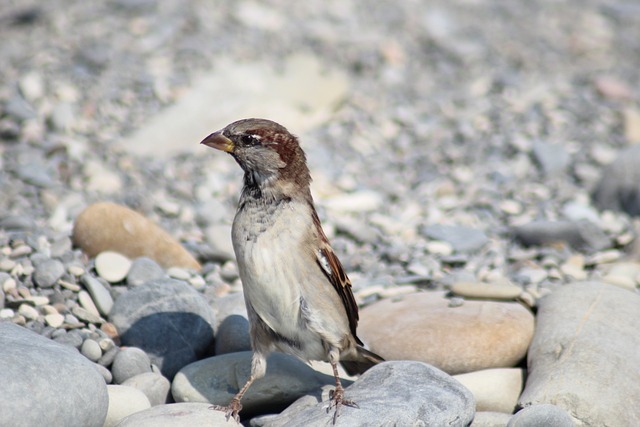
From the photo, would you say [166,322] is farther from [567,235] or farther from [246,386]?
[567,235]

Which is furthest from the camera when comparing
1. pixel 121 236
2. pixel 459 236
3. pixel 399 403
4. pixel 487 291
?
pixel 459 236

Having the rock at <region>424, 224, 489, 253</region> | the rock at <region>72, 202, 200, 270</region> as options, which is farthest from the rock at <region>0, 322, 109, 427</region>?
the rock at <region>424, 224, 489, 253</region>

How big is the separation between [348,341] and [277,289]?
0.74 meters

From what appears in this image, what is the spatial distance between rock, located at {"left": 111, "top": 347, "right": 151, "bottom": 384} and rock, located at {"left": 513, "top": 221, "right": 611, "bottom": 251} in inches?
165

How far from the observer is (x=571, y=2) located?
50.9 ft

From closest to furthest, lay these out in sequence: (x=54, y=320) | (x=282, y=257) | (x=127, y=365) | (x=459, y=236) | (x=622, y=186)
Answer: (x=282, y=257), (x=127, y=365), (x=54, y=320), (x=459, y=236), (x=622, y=186)

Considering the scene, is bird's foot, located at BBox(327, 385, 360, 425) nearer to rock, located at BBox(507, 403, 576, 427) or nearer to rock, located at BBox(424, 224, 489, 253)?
rock, located at BBox(507, 403, 576, 427)

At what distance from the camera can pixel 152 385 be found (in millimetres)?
5762

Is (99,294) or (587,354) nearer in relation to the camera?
(587,354)

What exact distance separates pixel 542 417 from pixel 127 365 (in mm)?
2871

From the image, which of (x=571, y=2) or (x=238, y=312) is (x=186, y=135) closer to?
(x=238, y=312)

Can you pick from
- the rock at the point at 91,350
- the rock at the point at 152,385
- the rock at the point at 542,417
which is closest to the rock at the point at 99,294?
the rock at the point at 91,350

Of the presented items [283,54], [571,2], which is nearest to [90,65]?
[283,54]

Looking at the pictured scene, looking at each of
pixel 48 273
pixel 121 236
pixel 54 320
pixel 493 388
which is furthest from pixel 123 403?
pixel 493 388
